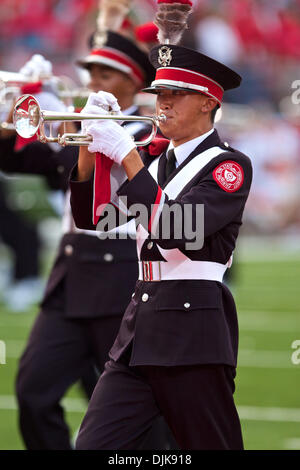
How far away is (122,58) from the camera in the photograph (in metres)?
5.03

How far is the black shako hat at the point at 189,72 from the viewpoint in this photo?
3.56 m

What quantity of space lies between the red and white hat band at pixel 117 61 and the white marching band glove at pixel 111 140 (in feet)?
5.74

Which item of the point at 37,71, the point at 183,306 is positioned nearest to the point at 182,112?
the point at 183,306

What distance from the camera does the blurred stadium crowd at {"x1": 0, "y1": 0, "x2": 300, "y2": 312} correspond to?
1878 cm

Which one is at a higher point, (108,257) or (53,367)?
(108,257)

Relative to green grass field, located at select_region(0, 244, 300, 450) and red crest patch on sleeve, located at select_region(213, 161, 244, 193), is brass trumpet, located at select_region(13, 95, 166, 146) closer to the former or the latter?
red crest patch on sleeve, located at select_region(213, 161, 244, 193)

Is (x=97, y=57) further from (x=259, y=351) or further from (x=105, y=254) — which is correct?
(x=259, y=351)

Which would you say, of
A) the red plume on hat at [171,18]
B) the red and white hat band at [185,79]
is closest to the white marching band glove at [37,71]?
the red plume on hat at [171,18]

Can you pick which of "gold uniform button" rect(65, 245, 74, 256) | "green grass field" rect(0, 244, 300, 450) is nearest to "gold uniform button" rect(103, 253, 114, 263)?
"gold uniform button" rect(65, 245, 74, 256)

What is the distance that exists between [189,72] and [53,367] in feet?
5.54

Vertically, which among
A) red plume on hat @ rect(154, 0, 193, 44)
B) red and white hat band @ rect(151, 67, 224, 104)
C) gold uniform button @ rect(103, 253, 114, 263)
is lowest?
gold uniform button @ rect(103, 253, 114, 263)

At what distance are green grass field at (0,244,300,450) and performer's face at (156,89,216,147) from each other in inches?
91.8

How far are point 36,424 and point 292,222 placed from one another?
15.6 meters

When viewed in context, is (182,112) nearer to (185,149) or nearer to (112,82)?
(185,149)
